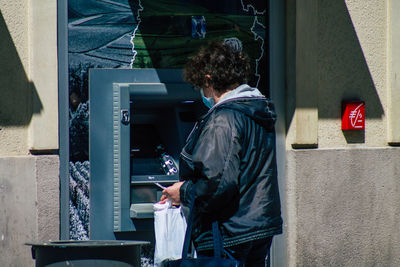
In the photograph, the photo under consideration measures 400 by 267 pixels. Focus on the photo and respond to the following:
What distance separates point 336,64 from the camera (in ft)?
17.6

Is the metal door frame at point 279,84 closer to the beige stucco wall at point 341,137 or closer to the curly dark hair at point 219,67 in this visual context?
the beige stucco wall at point 341,137

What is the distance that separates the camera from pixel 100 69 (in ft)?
15.6

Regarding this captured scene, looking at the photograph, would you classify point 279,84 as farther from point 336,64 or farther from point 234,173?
point 234,173

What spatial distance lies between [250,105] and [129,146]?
144 centimetres

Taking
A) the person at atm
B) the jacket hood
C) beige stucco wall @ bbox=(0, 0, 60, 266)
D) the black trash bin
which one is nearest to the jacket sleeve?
the person at atm

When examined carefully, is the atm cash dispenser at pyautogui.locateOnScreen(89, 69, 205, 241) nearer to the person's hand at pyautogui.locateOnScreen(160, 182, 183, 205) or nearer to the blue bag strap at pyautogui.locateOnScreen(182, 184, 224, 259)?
the person's hand at pyautogui.locateOnScreen(160, 182, 183, 205)

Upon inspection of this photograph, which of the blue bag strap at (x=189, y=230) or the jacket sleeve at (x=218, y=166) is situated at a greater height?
the jacket sleeve at (x=218, y=166)

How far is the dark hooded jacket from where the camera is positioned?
10.7 feet

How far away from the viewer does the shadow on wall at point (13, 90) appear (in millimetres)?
4449

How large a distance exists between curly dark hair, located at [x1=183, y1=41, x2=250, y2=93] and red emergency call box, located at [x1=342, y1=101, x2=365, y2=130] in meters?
1.87

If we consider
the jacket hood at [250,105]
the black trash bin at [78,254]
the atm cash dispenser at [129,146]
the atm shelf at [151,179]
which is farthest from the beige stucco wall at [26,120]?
the jacket hood at [250,105]

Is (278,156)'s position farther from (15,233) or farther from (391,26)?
(15,233)

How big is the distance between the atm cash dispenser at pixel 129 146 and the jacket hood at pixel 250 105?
1.18 metres

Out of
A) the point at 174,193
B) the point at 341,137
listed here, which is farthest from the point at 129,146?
the point at 341,137
